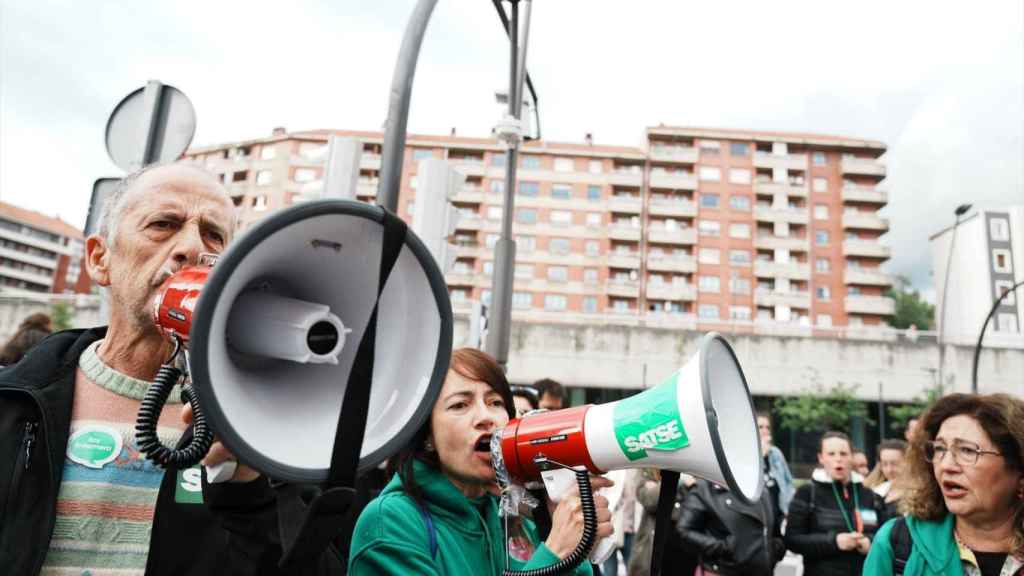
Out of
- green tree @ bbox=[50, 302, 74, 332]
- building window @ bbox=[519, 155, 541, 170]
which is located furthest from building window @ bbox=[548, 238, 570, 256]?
green tree @ bbox=[50, 302, 74, 332]

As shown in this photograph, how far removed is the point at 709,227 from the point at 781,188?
6447 millimetres

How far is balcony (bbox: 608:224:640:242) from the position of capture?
5150cm

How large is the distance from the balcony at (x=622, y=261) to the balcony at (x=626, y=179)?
5826 mm

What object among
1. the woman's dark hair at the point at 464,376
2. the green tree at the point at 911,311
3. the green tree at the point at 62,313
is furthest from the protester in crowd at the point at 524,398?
the green tree at the point at 911,311

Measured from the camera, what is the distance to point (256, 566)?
137cm

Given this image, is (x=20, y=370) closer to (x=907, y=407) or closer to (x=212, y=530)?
(x=212, y=530)

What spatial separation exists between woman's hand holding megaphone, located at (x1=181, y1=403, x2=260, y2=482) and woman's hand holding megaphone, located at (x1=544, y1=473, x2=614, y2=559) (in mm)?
717

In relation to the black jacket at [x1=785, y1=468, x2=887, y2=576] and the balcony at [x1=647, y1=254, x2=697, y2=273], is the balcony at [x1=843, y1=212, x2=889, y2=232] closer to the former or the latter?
the balcony at [x1=647, y1=254, x2=697, y2=273]

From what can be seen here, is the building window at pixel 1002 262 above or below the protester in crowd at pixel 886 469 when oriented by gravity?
above

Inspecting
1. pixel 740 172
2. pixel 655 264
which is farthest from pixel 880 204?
pixel 655 264

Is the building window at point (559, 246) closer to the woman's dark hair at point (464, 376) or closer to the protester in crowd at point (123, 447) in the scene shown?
the woman's dark hair at point (464, 376)

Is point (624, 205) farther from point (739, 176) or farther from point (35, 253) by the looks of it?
point (35, 253)

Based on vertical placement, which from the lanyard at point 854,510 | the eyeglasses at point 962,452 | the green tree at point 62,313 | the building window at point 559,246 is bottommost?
the lanyard at point 854,510

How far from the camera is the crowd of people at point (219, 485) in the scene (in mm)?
1334
